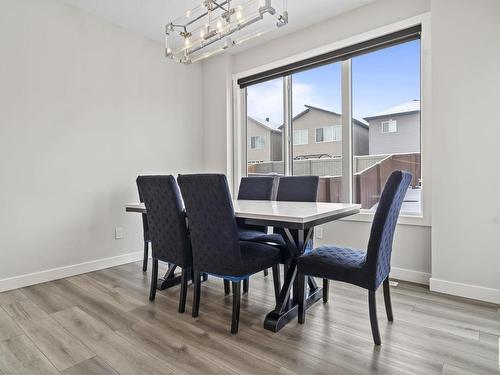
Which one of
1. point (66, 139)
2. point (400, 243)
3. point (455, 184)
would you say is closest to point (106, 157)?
point (66, 139)

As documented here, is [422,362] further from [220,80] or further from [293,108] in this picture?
[220,80]

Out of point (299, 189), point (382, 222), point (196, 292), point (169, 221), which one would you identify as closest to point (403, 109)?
point (299, 189)

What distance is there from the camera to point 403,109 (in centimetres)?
300

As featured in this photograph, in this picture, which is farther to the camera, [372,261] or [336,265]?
[336,265]

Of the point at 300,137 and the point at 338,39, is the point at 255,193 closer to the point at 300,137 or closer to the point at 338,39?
the point at 300,137

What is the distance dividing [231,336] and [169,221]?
88cm

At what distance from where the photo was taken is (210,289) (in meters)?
2.65

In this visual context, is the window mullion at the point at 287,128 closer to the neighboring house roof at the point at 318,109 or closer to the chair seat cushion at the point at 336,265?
the neighboring house roof at the point at 318,109

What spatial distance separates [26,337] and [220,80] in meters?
3.52

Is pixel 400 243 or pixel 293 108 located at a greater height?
pixel 293 108

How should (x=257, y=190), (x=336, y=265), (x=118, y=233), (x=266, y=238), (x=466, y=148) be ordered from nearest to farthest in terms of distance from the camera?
(x=336, y=265), (x=466, y=148), (x=266, y=238), (x=257, y=190), (x=118, y=233)

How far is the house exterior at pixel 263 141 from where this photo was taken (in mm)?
3966

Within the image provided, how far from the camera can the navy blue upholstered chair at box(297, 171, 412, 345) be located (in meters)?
1.66

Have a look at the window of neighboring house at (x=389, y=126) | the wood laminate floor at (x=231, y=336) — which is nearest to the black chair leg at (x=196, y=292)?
the wood laminate floor at (x=231, y=336)
